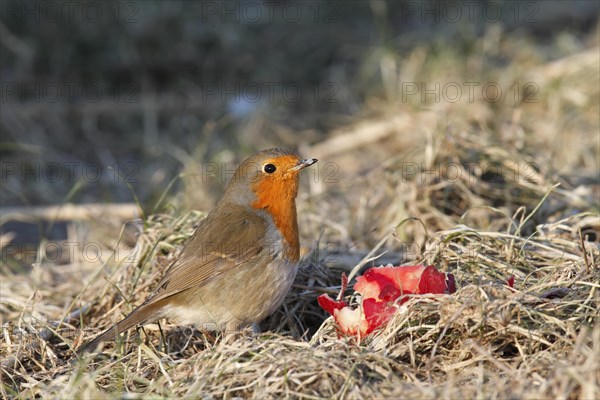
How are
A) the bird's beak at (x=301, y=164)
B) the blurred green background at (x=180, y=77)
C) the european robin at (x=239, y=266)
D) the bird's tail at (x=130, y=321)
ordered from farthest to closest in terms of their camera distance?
the blurred green background at (x=180, y=77), the bird's beak at (x=301, y=164), the european robin at (x=239, y=266), the bird's tail at (x=130, y=321)

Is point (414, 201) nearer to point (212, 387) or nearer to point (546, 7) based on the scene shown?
point (212, 387)

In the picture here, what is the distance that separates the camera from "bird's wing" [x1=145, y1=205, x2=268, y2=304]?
407cm

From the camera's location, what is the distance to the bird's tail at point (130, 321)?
3.83 m

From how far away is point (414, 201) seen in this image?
16.8 feet

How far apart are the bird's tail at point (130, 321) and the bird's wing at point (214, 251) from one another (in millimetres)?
53

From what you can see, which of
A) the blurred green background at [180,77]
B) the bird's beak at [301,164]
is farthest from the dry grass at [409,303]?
the blurred green background at [180,77]

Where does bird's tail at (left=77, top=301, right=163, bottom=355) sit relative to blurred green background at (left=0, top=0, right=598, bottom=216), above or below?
below

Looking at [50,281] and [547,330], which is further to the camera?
[50,281]

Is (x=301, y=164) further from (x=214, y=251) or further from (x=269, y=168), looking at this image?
(x=214, y=251)

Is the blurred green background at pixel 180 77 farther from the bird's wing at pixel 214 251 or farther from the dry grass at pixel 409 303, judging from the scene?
the bird's wing at pixel 214 251

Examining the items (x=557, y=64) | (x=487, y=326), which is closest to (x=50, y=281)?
(x=487, y=326)

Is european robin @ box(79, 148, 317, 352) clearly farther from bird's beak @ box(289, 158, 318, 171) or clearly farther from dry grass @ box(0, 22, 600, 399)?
dry grass @ box(0, 22, 600, 399)

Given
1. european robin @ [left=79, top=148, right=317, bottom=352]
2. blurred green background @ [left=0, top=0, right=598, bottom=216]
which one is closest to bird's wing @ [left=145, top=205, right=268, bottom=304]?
european robin @ [left=79, top=148, right=317, bottom=352]

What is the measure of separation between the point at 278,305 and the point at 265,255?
10.0 inches
